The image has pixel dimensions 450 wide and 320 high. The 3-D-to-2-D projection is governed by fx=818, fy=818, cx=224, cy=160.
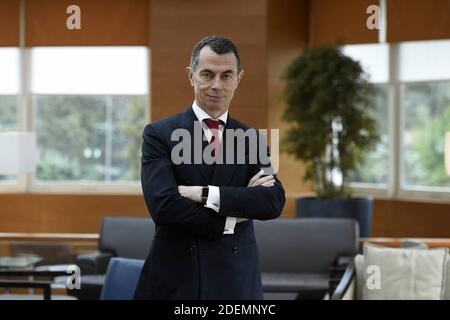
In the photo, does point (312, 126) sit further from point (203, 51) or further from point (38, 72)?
point (203, 51)

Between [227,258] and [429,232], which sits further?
[429,232]

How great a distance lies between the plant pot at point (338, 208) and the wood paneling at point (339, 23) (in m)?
1.76

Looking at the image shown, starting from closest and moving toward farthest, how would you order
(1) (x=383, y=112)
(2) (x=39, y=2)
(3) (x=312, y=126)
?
1. (3) (x=312, y=126)
2. (2) (x=39, y=2)
3. (1) (x=383, y=112)

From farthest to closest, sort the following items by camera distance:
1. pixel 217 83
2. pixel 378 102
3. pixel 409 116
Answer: pixel 378 102 < pixel 409 116 < pixel 217 83

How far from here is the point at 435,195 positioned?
8312mm

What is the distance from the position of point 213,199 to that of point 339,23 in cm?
735

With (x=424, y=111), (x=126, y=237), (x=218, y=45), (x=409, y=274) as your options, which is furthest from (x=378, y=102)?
(x=218, y=45)

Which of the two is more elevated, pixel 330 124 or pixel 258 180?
pixel 330 124

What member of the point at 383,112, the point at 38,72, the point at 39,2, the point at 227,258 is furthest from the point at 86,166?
the point at 227,258

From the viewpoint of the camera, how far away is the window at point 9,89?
9.12 meters

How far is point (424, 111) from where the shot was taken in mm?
8555

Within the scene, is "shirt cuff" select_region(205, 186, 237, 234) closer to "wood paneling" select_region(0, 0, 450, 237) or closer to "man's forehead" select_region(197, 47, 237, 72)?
"man's forehead" select_region(197, 47, 237, 72)

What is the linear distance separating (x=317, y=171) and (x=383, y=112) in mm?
1315

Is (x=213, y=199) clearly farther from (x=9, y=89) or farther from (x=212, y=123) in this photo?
(x=9, y=89)
